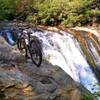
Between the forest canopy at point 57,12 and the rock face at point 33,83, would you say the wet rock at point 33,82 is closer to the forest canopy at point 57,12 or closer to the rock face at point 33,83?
the rock face at point 33,83

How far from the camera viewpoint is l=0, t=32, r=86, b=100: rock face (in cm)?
628

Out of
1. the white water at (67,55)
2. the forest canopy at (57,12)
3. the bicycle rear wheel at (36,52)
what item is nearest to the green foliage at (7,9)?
the forest canopy at (57,12)

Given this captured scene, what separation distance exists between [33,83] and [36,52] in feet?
6.60

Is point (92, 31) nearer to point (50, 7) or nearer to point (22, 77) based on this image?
point (50, 7)

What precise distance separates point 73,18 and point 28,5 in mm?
2846

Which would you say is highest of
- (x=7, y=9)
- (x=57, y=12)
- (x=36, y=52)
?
(x=7, y=9)

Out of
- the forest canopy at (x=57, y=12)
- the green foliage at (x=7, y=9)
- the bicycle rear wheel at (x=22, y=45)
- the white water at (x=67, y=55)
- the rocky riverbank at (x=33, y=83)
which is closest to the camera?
the rocky riverbank at (x=33, y=83)

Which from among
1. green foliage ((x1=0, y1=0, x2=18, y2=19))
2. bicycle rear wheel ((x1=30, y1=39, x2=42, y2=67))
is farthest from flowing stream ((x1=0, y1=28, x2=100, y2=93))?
bicycle rear wheel ((x1=30, y1=39, x2=42, y2=67))

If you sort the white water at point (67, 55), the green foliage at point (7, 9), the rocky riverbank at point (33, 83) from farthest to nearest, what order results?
the green foliage at point (7, 9), the white water at point (67, 55), the rocky riverbank at point (33, 83)

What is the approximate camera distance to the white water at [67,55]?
43.9 feet

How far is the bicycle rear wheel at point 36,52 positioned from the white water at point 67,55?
4.22 meters

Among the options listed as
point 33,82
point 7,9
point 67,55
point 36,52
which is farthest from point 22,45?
point 7,9

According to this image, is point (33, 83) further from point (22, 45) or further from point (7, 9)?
point (7, 9)

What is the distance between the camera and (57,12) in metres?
19.0
